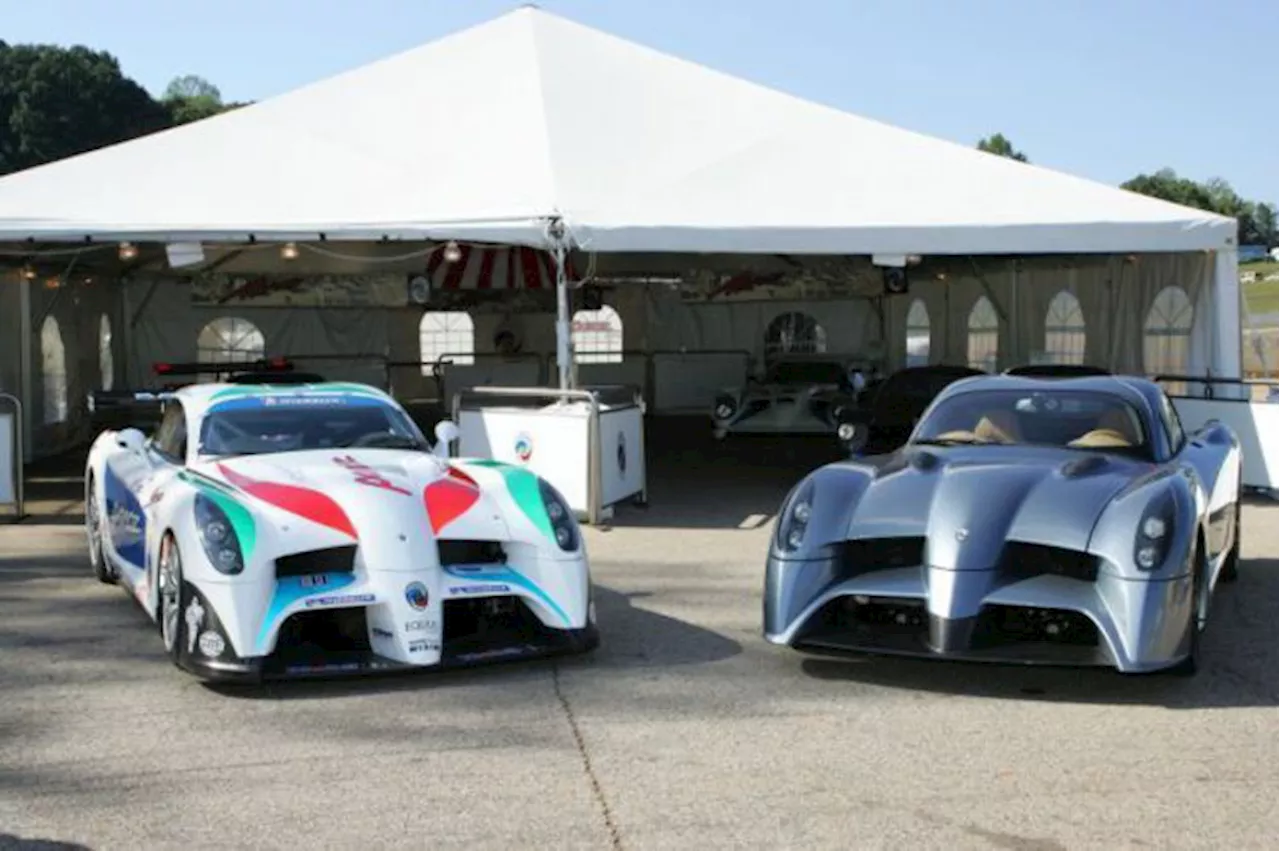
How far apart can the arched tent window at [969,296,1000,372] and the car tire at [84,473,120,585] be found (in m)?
15.6

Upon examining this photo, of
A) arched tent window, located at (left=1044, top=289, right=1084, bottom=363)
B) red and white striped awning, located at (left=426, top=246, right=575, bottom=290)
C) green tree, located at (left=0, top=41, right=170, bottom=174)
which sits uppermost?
green tree, located at (left=0, top=41, right=170, bottom=174)

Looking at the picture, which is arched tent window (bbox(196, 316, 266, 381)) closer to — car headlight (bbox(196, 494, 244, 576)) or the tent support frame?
the tent support frame

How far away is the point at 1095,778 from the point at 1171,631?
1.09 metres

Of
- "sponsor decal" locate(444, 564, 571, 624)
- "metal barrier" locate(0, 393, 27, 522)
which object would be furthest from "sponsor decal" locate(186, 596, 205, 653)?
"metal barrier" locate(0, 393, 27, 522)

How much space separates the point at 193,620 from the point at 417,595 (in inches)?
37.9

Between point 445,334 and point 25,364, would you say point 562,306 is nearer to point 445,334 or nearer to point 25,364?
point 25,364

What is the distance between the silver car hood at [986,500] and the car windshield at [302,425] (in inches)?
110

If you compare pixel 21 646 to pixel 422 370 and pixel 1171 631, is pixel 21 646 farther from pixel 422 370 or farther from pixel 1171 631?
pixel 422 370

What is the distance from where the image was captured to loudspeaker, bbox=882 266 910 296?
22.0m

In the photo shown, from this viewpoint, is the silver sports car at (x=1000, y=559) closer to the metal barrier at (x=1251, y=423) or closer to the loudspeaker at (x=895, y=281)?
the metal barrier at (x=1251, y=423)

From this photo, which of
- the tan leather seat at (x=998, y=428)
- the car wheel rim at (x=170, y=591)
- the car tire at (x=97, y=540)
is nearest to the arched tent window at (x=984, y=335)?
the tan leather seat at (x=998, y=428)

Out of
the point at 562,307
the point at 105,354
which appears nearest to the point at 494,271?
the point at 105,354

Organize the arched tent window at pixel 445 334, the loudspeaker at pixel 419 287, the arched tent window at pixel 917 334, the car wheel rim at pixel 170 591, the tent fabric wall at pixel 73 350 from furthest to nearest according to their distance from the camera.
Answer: the arched tent window at pixel 445 334 → the arched tent window at pixel 917 334 → the loudspeaker at pixel 419 287 → the tent fabric wall at pixel 73 350 → the car wheel rim at pixel 170 591

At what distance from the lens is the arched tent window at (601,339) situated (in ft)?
86.8
